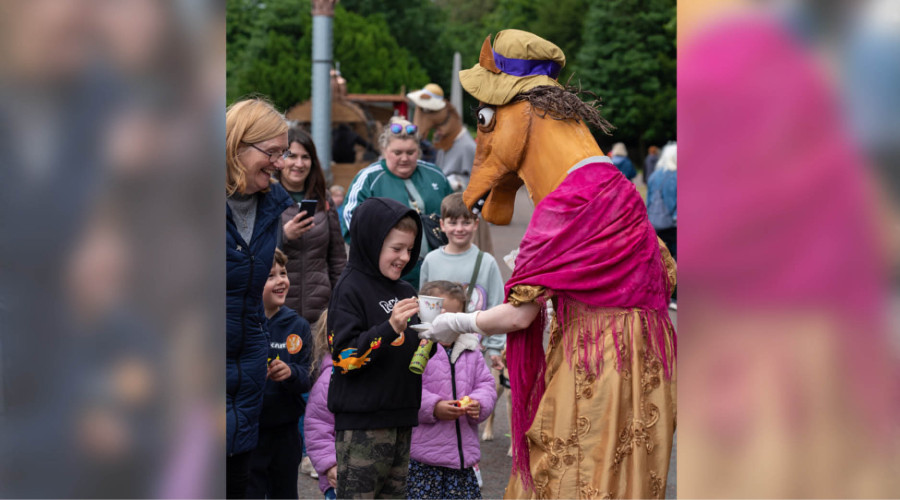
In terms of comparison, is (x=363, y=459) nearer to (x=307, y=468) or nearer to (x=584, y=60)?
(x=307, y=468)

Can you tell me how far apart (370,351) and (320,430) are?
94 centimetres

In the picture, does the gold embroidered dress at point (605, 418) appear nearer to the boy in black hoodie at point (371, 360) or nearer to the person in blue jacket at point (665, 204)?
the boy in black hoodie at point (371, 360)

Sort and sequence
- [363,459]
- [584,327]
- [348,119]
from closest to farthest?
1. [584,327]
2. [363,459]
3. [348,119]

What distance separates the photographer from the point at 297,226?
4.97 meters

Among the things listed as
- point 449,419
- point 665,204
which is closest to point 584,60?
point 665,204

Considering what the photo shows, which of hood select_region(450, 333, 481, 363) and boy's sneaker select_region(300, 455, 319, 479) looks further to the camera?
boy's sneaker select_region(300, 455, 319, 479)

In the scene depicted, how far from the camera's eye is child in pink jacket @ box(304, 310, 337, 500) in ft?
14.1

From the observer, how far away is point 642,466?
2.96m

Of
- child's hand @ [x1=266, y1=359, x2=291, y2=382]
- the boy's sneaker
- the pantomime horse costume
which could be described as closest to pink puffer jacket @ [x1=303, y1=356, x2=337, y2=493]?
child's hand @ [x1=266, y1=359, x2=291, y2=382]

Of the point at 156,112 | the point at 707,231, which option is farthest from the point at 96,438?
the point at 707,231

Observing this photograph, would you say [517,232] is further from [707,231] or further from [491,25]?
[491,25]

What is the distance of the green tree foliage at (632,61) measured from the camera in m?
40.2

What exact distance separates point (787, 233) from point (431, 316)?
163 centimetres

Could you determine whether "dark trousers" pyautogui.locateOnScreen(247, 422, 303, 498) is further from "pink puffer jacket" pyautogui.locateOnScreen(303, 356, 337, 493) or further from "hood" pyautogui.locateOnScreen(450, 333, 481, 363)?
"hood" pyautogui.locateOnScreen(450, 333, 481, 363)
